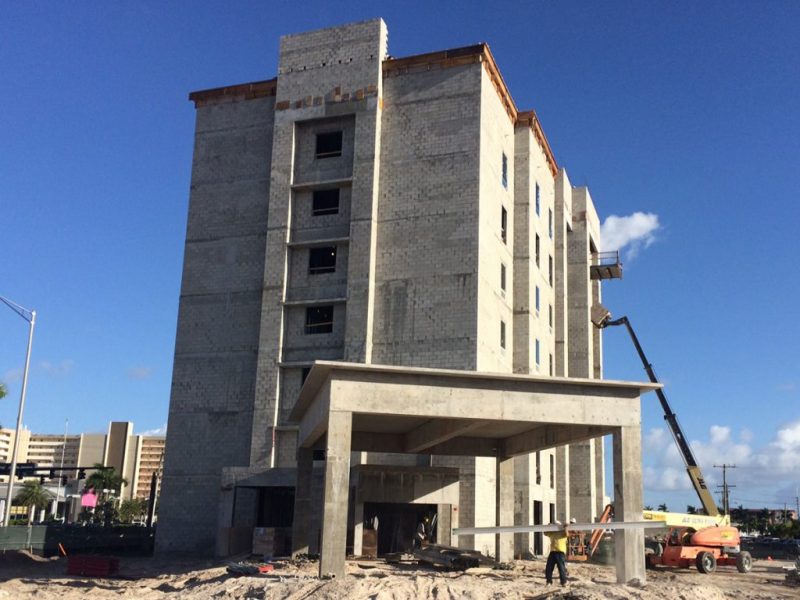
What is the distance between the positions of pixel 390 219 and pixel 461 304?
19.9 ft

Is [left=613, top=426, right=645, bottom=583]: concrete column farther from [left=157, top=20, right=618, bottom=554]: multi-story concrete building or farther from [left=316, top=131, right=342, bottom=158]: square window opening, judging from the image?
[left=316, top=131, right=342, bottom=158]: square window opening

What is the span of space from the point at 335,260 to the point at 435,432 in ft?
57.3

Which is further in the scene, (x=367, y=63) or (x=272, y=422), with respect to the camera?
(x=367, y=63)

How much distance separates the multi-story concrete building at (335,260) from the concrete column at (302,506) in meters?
5.89

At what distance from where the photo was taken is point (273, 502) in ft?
132

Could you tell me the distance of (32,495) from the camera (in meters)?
92.5

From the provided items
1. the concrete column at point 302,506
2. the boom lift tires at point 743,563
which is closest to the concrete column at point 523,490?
the boom lift tires at point 743,563

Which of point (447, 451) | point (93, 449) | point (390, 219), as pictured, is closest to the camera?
point (447, 451)

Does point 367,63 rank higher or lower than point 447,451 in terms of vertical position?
higher

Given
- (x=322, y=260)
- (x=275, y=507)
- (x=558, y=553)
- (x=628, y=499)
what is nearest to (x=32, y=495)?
(x=275, y=507)

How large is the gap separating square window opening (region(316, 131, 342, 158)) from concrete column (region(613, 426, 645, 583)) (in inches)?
1005

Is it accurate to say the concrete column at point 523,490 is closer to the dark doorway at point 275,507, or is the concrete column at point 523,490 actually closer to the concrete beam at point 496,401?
the dark doorway at point 275,507

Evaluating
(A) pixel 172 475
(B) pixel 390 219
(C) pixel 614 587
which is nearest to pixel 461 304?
(B) pixel 390 219

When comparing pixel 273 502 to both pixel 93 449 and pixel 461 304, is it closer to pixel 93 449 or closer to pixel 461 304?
pixel 461 304
